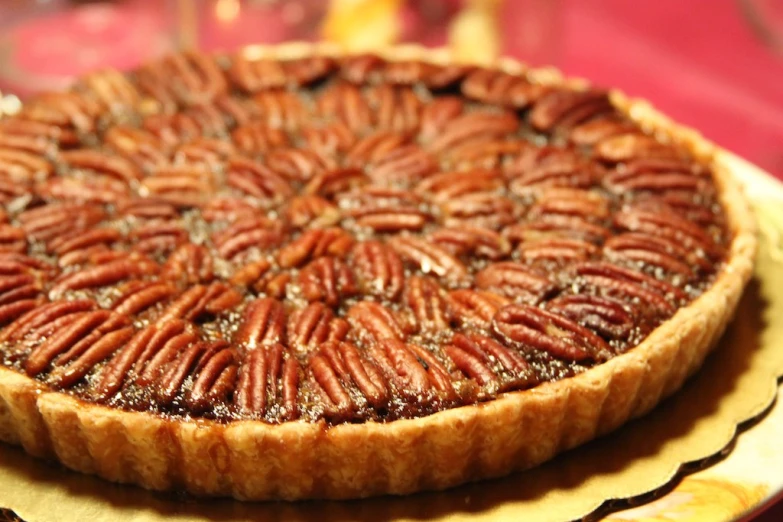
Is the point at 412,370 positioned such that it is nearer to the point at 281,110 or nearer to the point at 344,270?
the point at 344,270

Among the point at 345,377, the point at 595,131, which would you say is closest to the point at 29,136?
the point at 345,377

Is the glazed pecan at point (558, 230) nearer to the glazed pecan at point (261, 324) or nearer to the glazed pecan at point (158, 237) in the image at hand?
the glazed pecan at point (261, 324)

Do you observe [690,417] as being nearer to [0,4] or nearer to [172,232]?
[172,232]

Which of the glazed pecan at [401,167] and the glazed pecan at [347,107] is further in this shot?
the glazed pecan at [347,107]

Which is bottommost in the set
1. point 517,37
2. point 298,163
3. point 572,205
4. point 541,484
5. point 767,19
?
point 541,484

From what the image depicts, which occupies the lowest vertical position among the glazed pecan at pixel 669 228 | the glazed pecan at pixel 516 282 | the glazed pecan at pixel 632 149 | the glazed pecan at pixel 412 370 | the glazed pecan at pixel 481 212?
the glazed pecan at pixel 412 370

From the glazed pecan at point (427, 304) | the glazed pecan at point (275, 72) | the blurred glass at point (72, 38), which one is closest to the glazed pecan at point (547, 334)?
the glazed pecan at point (427, 304)

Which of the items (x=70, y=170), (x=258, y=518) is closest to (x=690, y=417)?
(x=258, y=518)

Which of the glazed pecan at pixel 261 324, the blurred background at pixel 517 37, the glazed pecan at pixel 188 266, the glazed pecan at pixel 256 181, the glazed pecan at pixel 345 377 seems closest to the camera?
the glazed pecan at pixel 345 377
